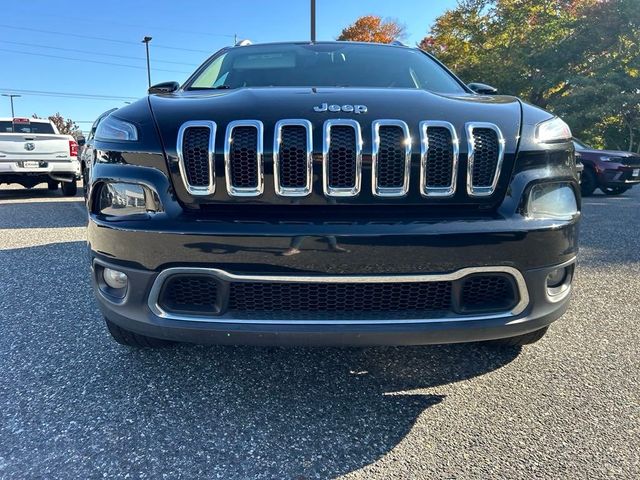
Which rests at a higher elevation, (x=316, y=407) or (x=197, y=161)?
(x=197, y=161)

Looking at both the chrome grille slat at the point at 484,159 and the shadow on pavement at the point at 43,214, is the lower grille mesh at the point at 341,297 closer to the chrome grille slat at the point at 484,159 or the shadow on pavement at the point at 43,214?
the chrome grille slat at the point at 484,159

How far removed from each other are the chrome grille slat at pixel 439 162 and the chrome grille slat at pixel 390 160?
0.07 meters

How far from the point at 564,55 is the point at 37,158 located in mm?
22576

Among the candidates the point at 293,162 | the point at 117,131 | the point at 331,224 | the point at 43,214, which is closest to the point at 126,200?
the point at 117,131

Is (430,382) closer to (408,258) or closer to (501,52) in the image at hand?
Result: (408,258)

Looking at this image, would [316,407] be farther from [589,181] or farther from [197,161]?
[589,181]

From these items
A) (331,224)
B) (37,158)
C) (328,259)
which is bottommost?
(328,259)

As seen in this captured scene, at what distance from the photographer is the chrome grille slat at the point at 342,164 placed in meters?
1.73

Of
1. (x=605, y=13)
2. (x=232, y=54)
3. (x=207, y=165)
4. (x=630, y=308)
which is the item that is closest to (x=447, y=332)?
(x=207, y=165)

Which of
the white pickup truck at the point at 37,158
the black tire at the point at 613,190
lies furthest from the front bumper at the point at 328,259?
the black tire at the point at 613,190

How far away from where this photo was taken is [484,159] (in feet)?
5.89

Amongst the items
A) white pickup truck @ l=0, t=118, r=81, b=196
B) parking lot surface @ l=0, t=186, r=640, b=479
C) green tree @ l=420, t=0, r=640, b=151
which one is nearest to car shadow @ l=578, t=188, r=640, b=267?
parking lot surface @ l=0, t=186, r=640, b=479

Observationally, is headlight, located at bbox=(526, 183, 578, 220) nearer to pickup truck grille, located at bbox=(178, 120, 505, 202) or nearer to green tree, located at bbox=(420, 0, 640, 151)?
pickup truck grille, located at bbox=(178, 120, 505, 202)

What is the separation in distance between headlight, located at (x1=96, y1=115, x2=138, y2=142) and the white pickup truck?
8.34 m
